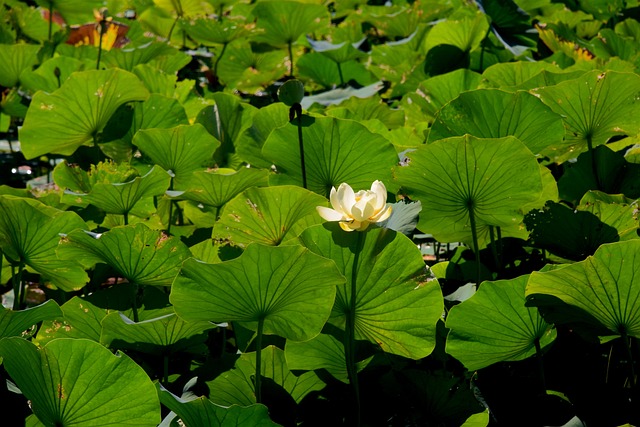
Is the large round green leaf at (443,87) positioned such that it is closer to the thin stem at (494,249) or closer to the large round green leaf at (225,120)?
the large round green leaf at (225,120)

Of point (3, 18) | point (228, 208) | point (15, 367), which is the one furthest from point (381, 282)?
point (3, 18)

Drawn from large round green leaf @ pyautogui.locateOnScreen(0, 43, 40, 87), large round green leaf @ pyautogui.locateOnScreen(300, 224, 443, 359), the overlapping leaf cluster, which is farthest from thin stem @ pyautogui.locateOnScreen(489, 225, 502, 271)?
large round green leaf @ pyautogui.locateOnScreen(0, 43, 40, 87)

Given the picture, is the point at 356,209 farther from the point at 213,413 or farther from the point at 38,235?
the point at 38,235

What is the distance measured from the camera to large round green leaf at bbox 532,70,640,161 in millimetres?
1143

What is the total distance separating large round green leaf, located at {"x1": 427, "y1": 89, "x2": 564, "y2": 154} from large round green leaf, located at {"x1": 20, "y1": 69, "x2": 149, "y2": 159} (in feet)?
2.01

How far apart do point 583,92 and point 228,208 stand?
55 cm

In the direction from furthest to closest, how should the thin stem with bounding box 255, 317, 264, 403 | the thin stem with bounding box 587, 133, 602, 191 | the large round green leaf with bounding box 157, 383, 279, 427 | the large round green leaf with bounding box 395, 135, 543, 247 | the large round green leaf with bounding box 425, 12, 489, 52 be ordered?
1. the large round green leaf with bounding box 425, 12, 489, 52
2. the thin stem with bounding box 587, 133, 602, 191
3. the large round green leaf with bounding box 395, 135, 543, 247
4. the thin stem with bounding box 255, 317, 264, 403
5. the large round green leaf with bounding box 157, 383, 279, 427

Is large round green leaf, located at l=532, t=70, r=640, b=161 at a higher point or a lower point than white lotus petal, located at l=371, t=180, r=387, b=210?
higher

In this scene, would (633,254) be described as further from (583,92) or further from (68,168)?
(68,168)

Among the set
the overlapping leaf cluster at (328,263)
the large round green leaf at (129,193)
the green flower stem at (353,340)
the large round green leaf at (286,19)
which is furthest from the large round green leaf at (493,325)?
the large round green leaf at (286,19)

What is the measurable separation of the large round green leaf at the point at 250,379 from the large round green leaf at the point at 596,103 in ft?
1.85

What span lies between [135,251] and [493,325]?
0.46m

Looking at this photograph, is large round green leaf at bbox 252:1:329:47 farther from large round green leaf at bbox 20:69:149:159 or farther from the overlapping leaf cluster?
large round green leaf at bbox 20:69:149:159

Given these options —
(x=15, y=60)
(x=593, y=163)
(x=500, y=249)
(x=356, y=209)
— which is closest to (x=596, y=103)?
(x=593, y=163)
